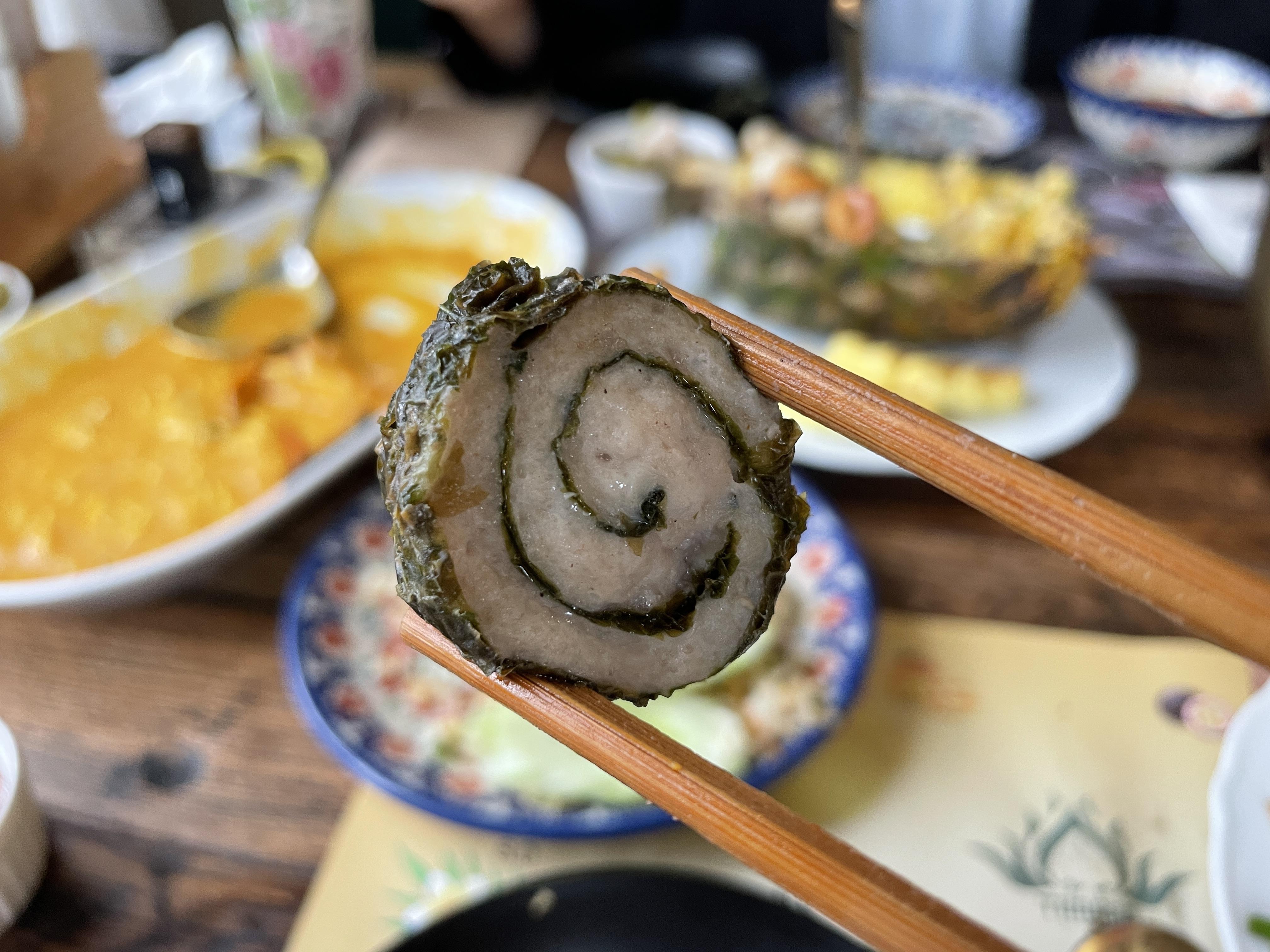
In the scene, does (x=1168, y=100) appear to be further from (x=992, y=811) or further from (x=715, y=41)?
(x=992, y=811)

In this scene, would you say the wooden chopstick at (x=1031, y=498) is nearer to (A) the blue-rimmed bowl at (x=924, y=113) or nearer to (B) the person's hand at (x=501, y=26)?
(A) the blue-rimmed bowl at (x=924, y=113)

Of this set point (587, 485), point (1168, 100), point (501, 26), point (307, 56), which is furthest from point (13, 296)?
point (1168, 100)

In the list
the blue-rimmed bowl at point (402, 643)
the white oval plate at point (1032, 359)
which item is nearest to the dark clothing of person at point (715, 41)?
the white oval plate at point (1032, 359)

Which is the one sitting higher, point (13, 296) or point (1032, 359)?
point (13, 296)

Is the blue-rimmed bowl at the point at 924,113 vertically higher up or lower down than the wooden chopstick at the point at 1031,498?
lower down

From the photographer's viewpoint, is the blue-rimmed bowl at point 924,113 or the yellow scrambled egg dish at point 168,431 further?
the blue-rimmed bowl at point 924,113
